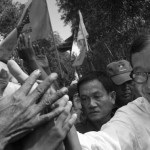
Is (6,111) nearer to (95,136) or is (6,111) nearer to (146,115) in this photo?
(95,136)

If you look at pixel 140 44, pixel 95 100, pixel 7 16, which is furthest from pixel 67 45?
pixel 7 16

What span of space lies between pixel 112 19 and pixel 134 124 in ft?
51.4

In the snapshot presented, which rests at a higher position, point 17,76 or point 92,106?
point 17,76

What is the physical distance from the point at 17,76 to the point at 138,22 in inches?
649

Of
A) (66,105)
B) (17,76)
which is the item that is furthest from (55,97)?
(17,76)

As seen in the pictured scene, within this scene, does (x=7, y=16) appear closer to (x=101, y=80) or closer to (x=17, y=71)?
(x=101, y=80)

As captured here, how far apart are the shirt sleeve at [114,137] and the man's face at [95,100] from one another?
3.56ft

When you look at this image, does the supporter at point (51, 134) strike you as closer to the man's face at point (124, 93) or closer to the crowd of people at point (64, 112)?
the crowd of people at point (64, 112)

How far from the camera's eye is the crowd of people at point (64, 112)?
1.34 m

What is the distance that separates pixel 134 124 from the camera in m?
2.14

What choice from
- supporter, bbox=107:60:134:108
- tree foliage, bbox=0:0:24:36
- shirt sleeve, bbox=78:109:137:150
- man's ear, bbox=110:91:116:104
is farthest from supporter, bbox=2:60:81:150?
tree foliage, bbox=0:0:24:36

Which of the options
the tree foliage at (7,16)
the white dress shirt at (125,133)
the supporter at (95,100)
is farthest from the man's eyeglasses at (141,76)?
the tree foliage at (7,16)

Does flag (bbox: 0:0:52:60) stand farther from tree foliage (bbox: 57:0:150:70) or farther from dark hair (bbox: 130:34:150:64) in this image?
tree foliage (bbox: 57:0:150:70)

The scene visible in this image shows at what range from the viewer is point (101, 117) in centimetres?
330
